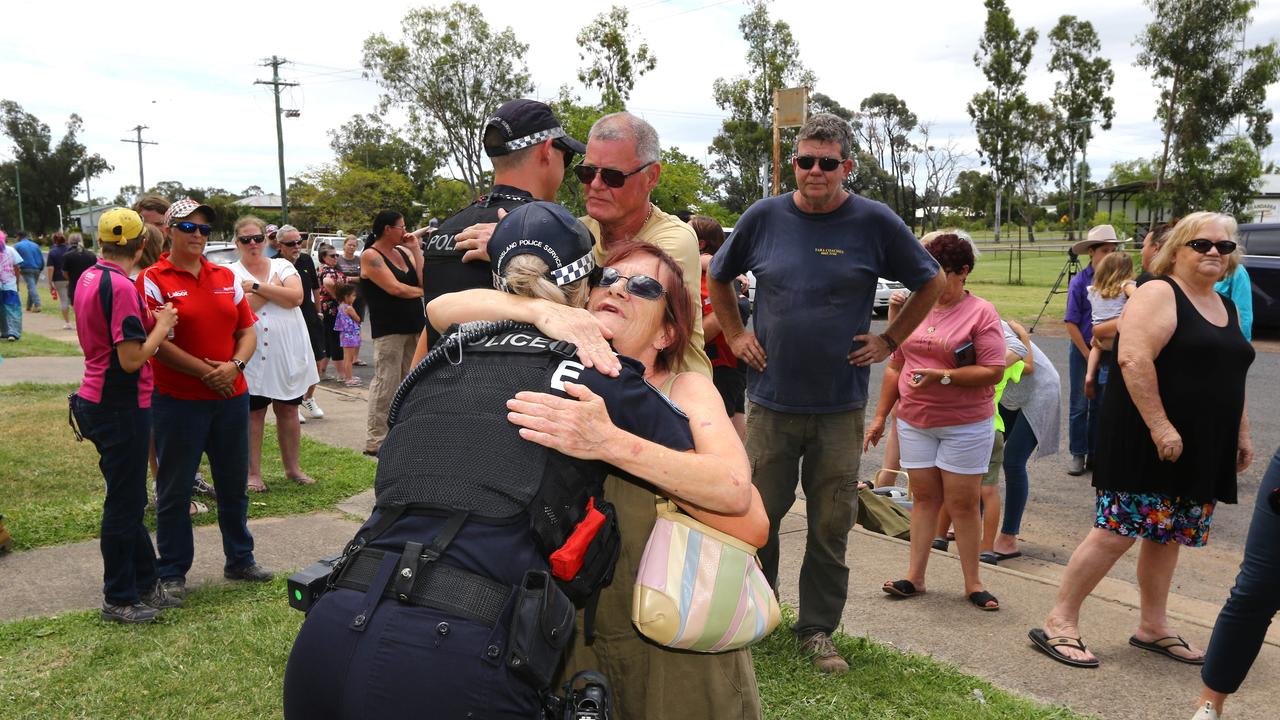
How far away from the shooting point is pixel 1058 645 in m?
3.94

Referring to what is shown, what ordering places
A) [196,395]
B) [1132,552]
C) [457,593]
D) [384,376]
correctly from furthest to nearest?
[384,376]
[1132,552]
[196,395]
[457,593]

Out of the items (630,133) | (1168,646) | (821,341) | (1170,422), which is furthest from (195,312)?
(1168,646)

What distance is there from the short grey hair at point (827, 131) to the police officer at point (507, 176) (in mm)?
1226

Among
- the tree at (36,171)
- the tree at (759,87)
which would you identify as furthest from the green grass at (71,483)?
the tree at (36,171)

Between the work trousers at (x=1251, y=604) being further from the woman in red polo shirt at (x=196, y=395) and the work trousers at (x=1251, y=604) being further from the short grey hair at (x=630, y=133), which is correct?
the woman in red polo shirt at (x=196, y=395)

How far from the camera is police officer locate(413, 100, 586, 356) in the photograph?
2.81 meters

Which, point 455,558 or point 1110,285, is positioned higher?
point 1110,285

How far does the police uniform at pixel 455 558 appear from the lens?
1470 millimetres

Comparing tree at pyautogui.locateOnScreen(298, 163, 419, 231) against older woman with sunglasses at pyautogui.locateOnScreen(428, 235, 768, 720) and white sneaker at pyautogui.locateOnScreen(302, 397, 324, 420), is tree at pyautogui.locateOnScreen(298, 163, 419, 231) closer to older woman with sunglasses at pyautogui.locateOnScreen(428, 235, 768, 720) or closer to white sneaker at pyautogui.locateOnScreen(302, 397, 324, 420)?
white sneaker at pyautogui.locateOnScreen(302, 397, 324, 420)

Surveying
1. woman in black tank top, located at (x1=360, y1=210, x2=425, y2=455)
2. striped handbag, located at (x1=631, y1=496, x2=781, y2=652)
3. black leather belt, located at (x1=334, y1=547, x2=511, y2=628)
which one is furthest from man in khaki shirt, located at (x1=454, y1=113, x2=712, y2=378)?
woman in black tank top, located at (x1=360, y1=210, x2=425, y2=455)

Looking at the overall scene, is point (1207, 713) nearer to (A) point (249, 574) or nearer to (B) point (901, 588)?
(B) point (901, 588)

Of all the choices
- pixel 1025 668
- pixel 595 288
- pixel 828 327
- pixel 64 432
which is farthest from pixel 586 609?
pixel 64 432

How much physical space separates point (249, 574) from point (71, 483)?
2.91m

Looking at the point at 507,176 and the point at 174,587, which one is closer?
the point at 507,176
